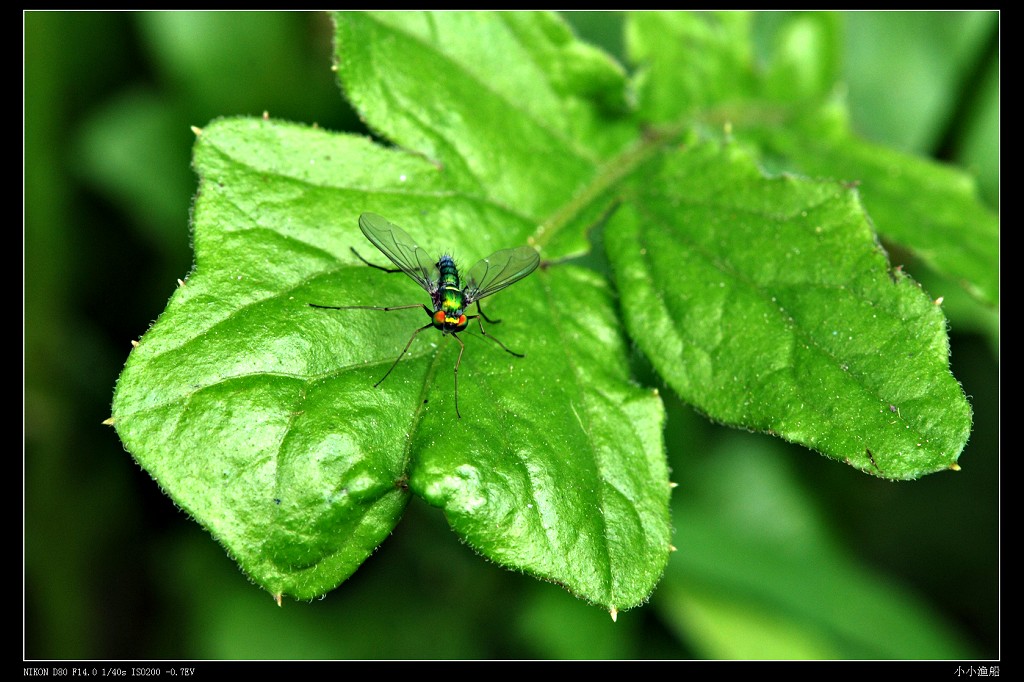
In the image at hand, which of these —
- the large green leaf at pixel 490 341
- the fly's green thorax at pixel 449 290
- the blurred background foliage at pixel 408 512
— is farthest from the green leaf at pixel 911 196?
the fly's green thorax at pixel 449 290

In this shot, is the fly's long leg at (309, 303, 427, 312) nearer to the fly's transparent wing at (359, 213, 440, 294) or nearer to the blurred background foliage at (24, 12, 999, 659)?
the fly's transparent wing at (359, 213, 440, 294)

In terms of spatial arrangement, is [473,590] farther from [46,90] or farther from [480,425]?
[46,90]

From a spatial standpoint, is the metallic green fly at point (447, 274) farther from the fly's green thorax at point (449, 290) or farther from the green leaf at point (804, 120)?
the green leaf at point (804, 120)

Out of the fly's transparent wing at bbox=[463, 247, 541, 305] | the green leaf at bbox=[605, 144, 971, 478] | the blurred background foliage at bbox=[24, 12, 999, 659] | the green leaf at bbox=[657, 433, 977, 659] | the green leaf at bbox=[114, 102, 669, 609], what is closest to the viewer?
the green leaf at bbox=[114, 102, 669, 609]

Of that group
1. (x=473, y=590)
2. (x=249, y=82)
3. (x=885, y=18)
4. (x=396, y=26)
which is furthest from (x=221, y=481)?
(x=885, y=18)

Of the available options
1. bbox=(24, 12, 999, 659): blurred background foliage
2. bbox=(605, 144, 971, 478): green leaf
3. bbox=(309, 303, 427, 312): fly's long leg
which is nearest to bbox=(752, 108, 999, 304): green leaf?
bbox=(605, 144, 971, 478): green leaf

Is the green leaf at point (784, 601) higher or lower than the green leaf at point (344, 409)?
lower

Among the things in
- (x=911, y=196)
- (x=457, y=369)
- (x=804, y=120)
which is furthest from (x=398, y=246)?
(x=804, y=120)
